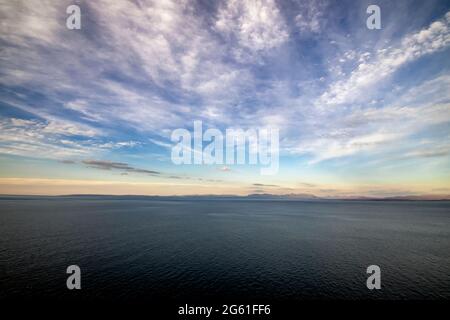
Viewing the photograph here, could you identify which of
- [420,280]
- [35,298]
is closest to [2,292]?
[35,298]

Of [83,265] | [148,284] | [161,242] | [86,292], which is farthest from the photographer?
[161,242]

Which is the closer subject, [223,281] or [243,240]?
[223,281]

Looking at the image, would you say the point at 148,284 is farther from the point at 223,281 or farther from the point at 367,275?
the point at 367,275

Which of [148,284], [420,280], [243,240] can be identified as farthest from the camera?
[243,240]

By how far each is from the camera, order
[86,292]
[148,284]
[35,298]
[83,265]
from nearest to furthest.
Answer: [35,298]
[86,292]
[148,284]
[83,265]

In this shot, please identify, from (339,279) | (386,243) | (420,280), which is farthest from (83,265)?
(386,243)
